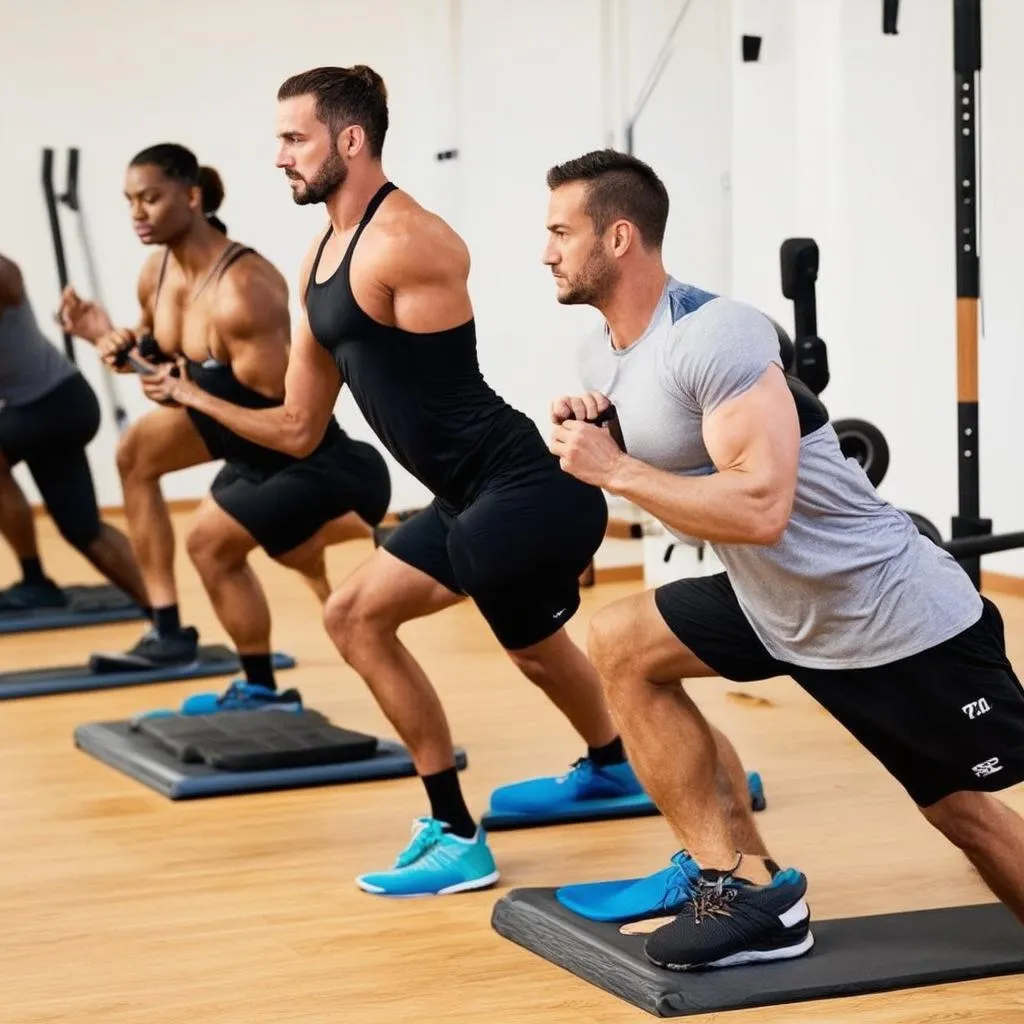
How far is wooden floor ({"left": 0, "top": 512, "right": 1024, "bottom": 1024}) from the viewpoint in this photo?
2.69m

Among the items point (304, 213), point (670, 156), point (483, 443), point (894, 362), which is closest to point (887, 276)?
point (894, 362)

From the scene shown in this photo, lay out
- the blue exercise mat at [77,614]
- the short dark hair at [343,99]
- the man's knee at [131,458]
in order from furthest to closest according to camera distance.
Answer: the blue exercise mat at [77,614] → the man's knee at [131,458] → the short dark hair at [343,99]

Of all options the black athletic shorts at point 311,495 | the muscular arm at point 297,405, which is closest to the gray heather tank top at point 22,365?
the black athletic shorts at point 311,495

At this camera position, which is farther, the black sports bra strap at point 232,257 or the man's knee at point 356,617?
the black sports bra strap at point 232,257

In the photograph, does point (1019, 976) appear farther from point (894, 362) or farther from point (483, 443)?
point (894, 362)

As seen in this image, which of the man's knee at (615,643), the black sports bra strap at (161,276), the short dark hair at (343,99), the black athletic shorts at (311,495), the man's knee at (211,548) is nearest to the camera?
the man's knee at (615,643)

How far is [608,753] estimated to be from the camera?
3.74m

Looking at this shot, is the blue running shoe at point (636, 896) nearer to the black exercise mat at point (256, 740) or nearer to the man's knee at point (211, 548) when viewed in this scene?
the black exercise mat at point (256, 740)

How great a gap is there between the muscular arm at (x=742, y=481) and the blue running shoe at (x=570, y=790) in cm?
132

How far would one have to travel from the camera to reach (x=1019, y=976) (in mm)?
2705

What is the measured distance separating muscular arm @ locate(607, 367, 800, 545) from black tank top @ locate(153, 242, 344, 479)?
1.99 metres

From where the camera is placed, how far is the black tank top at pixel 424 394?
3.13 m

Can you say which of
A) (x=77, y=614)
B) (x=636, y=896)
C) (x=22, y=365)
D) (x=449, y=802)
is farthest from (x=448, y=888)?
(x=77, y=614)

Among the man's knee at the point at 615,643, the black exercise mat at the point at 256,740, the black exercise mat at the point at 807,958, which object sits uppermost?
the man's knee at the point at 615,643
